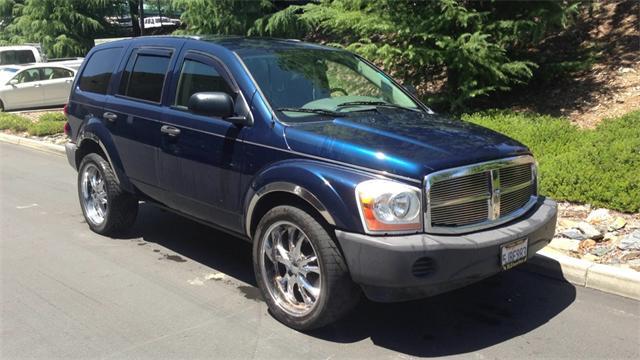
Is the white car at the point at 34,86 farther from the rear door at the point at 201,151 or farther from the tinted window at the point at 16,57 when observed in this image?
the rear door at the point at 201,151

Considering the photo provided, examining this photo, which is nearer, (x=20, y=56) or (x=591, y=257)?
(x=591, y=257)

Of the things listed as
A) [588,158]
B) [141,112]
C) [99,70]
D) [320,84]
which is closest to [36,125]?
[99,70]

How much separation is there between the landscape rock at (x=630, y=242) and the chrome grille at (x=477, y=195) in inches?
57.3

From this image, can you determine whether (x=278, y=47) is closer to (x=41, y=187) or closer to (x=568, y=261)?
(x=568, y=261)

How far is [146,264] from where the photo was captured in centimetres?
557

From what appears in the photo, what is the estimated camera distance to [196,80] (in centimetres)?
518

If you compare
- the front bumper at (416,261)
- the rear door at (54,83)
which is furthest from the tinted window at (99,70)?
the rear door at (54,83)

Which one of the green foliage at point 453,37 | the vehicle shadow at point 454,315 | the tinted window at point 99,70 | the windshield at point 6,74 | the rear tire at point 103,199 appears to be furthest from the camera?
the windshield at point 6,74

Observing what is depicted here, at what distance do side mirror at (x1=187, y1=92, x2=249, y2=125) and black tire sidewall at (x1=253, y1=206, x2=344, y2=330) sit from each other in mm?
767

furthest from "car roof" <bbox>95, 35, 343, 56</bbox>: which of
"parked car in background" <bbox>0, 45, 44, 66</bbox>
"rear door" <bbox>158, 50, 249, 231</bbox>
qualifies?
"parked car in background" <bbox>0, 45, 44, 66</bbox>

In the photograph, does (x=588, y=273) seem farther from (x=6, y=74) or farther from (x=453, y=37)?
(x=6, y=74)

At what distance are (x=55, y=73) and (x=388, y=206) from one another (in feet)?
61.3

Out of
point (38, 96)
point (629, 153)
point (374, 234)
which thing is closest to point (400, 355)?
point (374, 234)

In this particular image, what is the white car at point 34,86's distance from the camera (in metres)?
19.2
